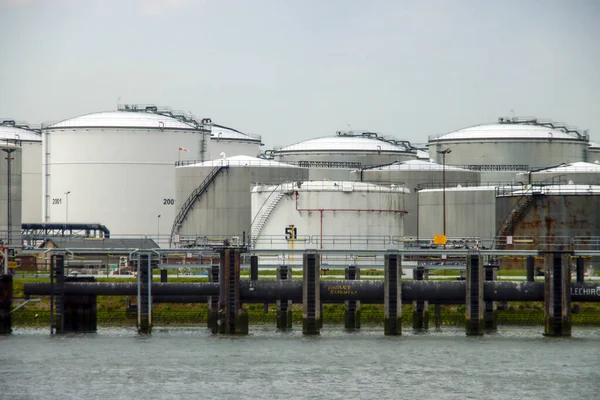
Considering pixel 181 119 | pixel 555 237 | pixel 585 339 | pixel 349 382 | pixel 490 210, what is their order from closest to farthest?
1. pixel 349 382
2. pixel 585 339
3. pixel 555 237
4. pixel 490 210
5. pixel 181 119

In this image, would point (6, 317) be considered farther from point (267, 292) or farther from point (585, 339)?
point (585, 339)

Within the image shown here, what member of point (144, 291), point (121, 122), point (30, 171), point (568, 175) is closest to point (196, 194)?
point (121, 122)

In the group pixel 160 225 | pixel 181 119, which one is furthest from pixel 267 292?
pixel 181 119

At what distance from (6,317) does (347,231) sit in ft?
84.7

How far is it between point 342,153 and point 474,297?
191 ft

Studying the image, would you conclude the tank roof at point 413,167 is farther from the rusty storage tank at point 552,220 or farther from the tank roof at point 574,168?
the rusty storage tank at point 552,220

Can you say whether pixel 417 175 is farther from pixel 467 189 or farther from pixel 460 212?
pixel 460 212

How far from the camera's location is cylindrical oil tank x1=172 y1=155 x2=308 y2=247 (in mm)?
100625

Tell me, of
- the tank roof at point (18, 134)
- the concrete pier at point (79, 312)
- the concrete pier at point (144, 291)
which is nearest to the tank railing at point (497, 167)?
the tank roof at point (18, 134)

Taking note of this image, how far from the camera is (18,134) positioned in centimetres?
12412

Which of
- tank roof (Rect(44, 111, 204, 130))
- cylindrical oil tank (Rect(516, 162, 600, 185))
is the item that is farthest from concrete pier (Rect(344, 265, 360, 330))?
tank roof (Rect(44, 111, 204, 130))

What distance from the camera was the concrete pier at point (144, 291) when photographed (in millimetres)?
65312

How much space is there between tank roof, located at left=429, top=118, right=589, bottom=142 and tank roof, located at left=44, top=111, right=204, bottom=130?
24068 mm

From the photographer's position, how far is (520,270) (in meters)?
86.4
